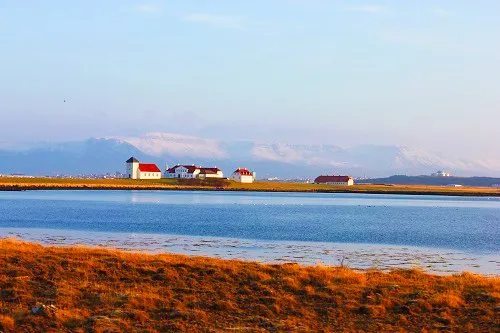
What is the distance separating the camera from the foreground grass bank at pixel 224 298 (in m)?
18.0

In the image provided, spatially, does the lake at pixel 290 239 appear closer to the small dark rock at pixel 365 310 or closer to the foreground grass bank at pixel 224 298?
the foreground grass bank at pixel 224 298

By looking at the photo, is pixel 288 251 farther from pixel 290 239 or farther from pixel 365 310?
pixel 365 310

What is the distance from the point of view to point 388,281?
83.3 ft

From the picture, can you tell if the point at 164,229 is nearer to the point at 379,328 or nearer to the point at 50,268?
the point at 50,268

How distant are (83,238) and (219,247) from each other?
457 inches

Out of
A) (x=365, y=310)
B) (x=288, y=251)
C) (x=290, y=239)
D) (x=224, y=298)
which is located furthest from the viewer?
(x=290, y=239)

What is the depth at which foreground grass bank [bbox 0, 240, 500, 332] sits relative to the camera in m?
18.0

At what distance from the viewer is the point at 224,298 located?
21047 mm

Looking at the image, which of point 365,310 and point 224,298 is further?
point 224,298

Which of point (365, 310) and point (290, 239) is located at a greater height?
point (365, 310)

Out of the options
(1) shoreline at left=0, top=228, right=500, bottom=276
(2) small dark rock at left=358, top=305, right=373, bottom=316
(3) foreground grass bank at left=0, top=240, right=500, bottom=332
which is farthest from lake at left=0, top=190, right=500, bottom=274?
(2) small dark rock at left=358, top=305, right=373, bottom=316

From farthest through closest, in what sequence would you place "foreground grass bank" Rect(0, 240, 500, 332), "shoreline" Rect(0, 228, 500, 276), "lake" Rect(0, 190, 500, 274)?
"lake" Rect(0, 190, 500, 274)
"shoreline" Rect(0, 228, 500, 276)
"foreground grass bank" Rect(0, 240, 500, 332)

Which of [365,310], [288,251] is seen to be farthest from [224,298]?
[288,251]

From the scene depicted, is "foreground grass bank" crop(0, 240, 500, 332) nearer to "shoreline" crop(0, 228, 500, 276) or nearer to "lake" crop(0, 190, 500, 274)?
"shoreline" crop(0, 228, 500, 276)
